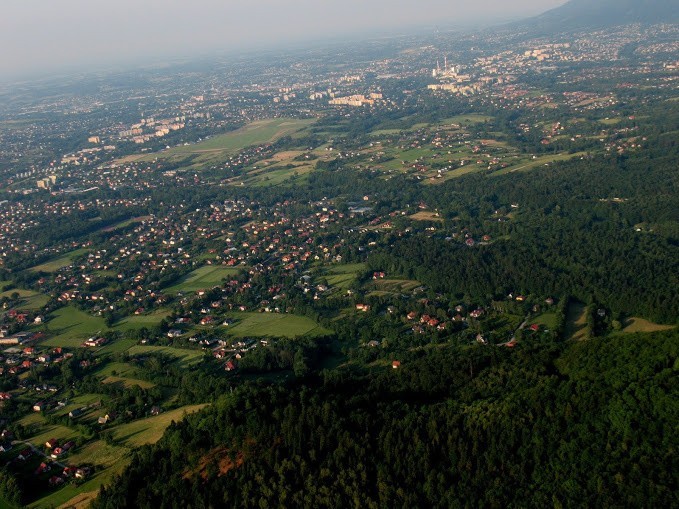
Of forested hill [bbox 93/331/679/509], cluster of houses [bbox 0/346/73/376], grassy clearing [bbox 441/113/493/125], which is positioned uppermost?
grassy clearing [bbox 441/113/493/125]

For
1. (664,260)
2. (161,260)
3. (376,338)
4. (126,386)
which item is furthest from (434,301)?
(161,260)

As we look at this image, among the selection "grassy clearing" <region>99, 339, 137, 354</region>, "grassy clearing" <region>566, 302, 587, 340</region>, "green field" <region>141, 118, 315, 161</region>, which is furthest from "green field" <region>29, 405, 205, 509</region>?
"green field" <region>141, 118, 315, 161</region>

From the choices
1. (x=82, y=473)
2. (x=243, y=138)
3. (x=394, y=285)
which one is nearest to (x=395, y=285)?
(x=394, y=285)

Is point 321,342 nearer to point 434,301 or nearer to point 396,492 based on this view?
point 434,301

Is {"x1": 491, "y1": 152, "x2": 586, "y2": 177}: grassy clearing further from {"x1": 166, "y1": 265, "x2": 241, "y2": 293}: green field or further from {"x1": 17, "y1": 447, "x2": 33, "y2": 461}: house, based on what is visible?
{"x1": 17, "y1": 447, "x2": 33, "y2": 461}: house

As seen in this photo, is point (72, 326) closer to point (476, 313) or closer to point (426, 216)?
point (476, 313)

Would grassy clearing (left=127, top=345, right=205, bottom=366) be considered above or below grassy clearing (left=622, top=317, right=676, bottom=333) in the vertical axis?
below
